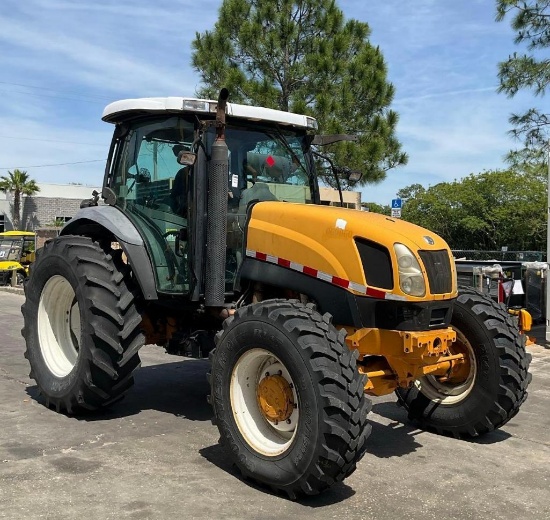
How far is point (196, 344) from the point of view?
5.65 m

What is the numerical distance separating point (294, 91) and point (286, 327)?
13646 mm

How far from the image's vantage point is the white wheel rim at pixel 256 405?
427 cm

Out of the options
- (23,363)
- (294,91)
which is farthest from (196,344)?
(294,91)

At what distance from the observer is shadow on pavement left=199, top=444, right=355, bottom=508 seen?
400 centimetres

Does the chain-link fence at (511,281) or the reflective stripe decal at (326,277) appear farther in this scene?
the chain-link fence at (511,281)

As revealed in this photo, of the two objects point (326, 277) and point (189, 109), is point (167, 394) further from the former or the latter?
point (189, 109)

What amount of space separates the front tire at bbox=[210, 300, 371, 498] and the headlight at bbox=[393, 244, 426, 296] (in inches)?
23.6

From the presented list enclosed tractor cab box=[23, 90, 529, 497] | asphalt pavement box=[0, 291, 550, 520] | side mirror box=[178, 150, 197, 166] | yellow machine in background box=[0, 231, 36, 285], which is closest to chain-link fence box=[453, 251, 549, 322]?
asphalt pavement box=[0, 291, 550, 520]

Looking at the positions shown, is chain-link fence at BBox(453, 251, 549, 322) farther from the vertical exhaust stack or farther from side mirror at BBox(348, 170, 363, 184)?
the vertical exhaust stack

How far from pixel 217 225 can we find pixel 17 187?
3990 centimetres

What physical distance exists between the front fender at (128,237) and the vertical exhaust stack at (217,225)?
58 cm

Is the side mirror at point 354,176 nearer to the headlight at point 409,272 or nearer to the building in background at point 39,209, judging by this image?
the headlight at point 409,272

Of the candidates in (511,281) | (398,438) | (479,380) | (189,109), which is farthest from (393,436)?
(511,281)

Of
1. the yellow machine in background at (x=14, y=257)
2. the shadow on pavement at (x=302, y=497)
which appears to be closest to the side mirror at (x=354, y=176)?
the shadow on pavement at (x=302, y=497)
